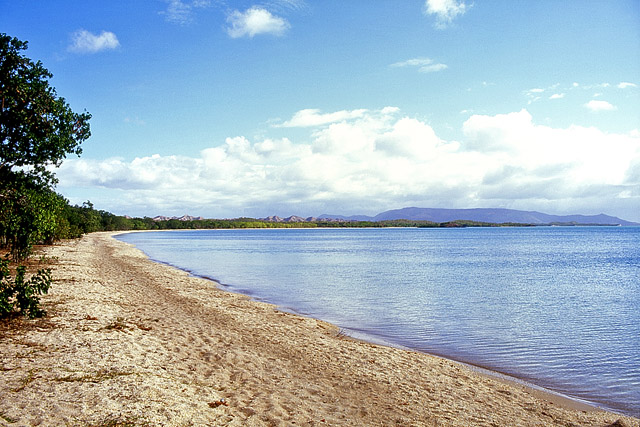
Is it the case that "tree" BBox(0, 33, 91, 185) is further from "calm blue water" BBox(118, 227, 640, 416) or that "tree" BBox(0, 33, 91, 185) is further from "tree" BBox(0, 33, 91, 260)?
"calm blue water" BBox(118, 227, 640, 416)

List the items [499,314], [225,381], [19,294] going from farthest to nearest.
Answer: [499,314]
[19,294]
[225,381]

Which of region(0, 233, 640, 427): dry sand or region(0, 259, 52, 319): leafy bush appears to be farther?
region(0, 259, 52, 319): leafy bush

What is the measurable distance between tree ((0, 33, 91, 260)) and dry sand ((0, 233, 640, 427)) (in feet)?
10.6

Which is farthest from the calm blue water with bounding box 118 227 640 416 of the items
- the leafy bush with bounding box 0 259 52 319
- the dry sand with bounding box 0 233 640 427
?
the leafy bush with bounding box 0 259 52 319

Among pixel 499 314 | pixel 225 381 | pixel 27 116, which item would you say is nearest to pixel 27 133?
pixel 27 116

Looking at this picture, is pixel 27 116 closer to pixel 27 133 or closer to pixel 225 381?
pixel 27 133

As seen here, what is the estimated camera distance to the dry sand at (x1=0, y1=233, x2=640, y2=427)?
7.03 metres

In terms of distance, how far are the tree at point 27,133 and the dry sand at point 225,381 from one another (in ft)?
10.6

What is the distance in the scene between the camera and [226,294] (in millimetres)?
23469

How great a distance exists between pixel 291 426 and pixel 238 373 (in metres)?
2.95

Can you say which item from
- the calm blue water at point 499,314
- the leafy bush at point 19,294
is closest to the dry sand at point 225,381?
the leafy bush at point 19,294

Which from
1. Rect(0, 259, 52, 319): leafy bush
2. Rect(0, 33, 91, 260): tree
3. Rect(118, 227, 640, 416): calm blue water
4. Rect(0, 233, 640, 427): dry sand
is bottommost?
Rect(118, 227, 640, 416): calm blue water

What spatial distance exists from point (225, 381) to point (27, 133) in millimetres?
8097

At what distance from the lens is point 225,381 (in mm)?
9000
